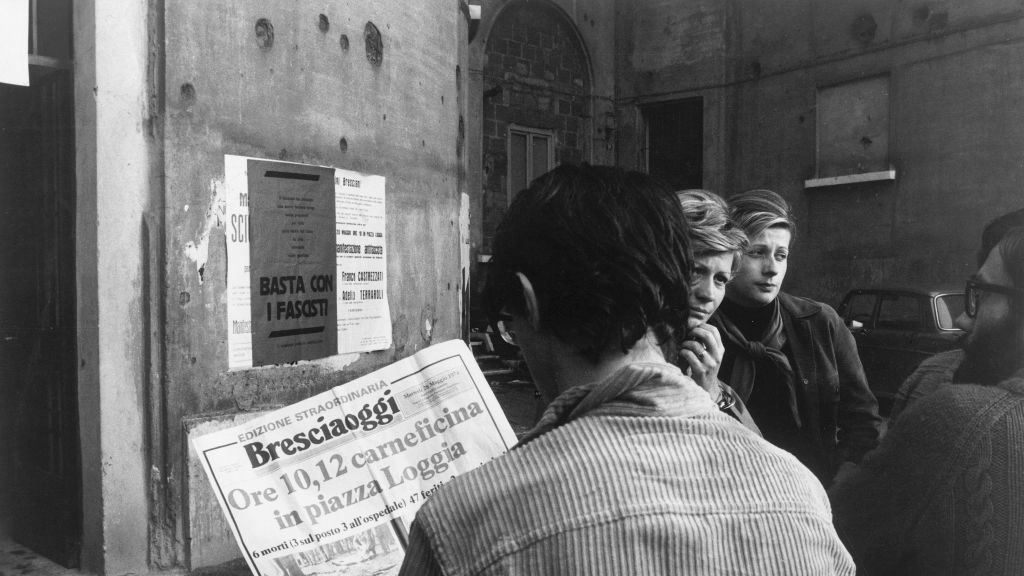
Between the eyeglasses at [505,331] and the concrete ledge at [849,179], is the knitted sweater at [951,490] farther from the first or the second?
the concrete ledge at [849,179]

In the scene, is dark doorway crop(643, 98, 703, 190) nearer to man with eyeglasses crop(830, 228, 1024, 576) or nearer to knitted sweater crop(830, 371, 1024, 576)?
man with eyeglasses crop(830, 228, 1024, 576)

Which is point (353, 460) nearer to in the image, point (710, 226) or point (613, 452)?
point (710, 226)

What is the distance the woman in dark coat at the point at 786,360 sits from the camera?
2533mm

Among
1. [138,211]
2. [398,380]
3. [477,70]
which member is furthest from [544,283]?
[477,70]

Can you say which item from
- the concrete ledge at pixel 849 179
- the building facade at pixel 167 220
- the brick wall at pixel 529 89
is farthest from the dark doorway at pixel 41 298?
the concrete ledge at pixel 849 179

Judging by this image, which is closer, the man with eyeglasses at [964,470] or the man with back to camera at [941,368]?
the man with eyeglasses at [964,470]

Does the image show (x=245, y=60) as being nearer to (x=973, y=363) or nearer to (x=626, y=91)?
(x=973, y=363)

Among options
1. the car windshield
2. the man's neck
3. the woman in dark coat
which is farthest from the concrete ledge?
the man's neck

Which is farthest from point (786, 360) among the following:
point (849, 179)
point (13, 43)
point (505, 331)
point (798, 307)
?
point (849, 179)

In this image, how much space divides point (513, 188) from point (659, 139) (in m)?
3.22

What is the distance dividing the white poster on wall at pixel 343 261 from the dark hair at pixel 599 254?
262cm

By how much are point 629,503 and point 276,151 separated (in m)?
3.09

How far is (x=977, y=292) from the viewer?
5.50 ft

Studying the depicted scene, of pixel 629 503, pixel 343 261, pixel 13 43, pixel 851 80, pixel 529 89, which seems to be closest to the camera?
pixel 629 503
